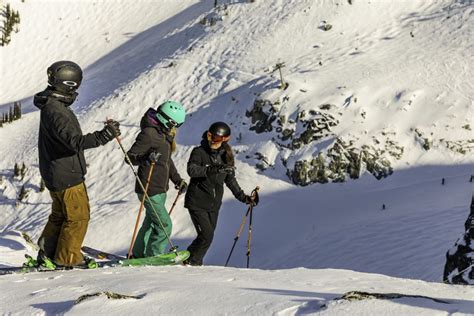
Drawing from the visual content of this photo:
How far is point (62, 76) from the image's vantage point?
17.4ft

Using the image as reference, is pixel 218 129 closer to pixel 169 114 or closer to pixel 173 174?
pixel 169 114

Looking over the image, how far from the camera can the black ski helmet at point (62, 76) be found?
5.30m

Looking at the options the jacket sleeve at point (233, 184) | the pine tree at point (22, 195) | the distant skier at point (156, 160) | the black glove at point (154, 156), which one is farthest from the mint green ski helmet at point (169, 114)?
the pine tree at point (22, 195)

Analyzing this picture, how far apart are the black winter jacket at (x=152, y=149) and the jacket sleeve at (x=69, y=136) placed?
1.23m

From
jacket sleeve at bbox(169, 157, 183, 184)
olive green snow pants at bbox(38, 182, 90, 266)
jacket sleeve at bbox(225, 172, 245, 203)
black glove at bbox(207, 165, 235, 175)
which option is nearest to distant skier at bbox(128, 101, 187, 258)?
jacket sleeve at bbox(169, 157, 183, 184)

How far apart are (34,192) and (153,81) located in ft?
16.6

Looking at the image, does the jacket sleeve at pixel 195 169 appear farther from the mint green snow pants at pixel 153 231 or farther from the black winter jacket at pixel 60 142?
the black winter jacket at pixel 60 142

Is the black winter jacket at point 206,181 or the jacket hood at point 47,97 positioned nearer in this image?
the jacket hood at point 47,97

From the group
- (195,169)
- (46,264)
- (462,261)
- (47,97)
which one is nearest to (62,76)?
(47,97)

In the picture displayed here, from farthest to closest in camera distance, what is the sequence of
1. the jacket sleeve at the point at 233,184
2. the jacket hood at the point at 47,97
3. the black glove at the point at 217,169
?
the jacket sleeve at the point at 233,184
the black glove at the point at 217,169
the jacket hood at the point at 47,97

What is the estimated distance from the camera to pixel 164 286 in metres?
4.17

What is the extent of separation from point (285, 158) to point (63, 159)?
815 cm

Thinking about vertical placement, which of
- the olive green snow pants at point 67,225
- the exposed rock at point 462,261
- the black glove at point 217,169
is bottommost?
the exposed rock at point 462,261

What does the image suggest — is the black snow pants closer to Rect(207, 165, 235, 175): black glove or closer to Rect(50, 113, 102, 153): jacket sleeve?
Rect(207, 165, 235, 175): black glove
